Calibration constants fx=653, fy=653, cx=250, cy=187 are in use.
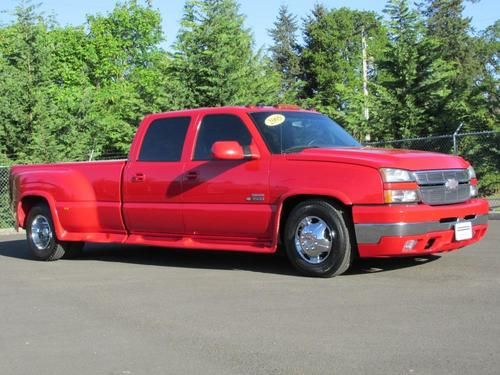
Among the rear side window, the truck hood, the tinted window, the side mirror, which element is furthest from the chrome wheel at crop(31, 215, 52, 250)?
the truck hood

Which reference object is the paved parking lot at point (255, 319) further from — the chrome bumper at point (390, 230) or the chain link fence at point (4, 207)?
the chain link fence at point (4, 207)

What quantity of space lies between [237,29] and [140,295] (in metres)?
15.3

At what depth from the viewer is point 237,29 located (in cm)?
2067

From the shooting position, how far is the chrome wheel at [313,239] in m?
6.84

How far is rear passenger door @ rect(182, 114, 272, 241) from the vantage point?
7.23 m

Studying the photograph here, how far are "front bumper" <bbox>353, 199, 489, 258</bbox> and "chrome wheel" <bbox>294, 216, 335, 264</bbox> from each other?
0.35 m

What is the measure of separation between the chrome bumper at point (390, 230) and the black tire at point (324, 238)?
0.18 metres

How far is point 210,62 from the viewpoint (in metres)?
19.2

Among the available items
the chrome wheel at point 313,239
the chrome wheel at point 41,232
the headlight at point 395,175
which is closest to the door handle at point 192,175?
the chrome wheel at point 313,239

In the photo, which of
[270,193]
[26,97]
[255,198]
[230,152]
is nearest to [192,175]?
[230,152]

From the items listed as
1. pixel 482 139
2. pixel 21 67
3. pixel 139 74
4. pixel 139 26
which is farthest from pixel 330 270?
pixel 139 26

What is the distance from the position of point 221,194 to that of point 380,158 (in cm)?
189

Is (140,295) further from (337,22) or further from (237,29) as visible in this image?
(337,22)

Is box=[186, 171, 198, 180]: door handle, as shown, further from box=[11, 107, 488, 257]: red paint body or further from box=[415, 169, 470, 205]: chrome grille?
box=[415, 169, 470, 205]: chrome grille
